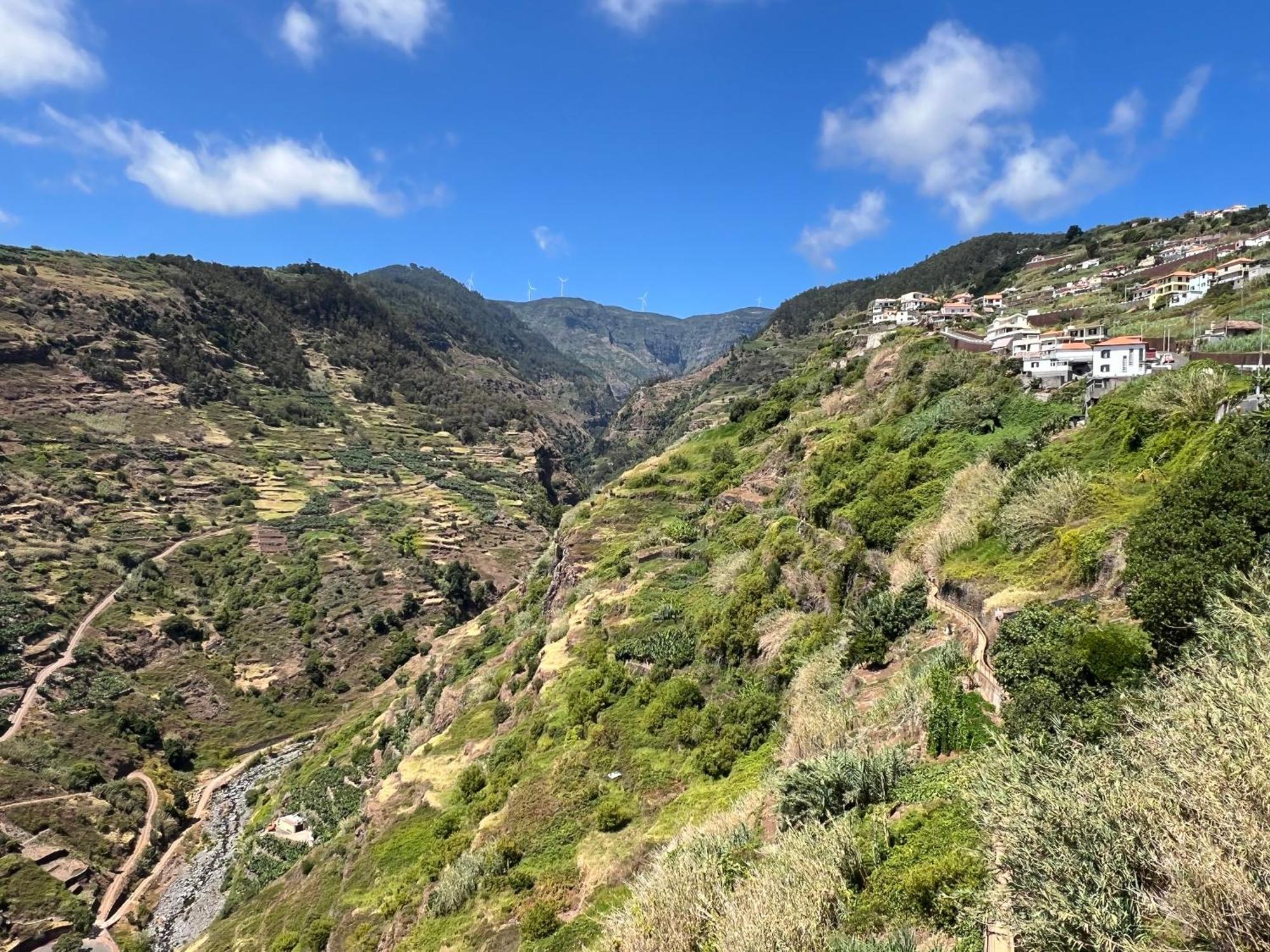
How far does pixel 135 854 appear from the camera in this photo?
44875mm

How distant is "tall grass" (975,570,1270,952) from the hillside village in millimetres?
16226

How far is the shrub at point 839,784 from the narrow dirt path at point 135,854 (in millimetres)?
49981

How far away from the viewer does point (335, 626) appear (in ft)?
230

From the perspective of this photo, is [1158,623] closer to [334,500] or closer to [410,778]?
[410,778]

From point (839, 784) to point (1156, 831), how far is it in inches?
213

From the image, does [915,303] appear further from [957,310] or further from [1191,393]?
[1191,393]

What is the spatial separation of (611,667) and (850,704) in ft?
34.7

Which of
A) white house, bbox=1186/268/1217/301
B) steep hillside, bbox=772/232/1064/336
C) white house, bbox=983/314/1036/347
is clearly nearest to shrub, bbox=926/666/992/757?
white house, bbox=983/314/1036/347

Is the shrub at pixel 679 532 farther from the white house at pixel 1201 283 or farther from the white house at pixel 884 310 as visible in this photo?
the white house at pixel 884 310

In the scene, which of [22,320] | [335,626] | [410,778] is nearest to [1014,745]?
[410,778]

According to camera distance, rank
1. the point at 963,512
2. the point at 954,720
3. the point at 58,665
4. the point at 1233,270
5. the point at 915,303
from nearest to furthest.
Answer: the point at 954,720
the point at 963,512
the point at 58,665
the point at 1233,270
the point at 915,303

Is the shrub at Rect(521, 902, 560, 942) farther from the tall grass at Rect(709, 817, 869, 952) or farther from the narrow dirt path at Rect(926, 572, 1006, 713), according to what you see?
the narrow dirt path at Rect(926, 572, 1006, 713)

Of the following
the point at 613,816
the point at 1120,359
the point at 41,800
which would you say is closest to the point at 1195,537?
the point at 613,816

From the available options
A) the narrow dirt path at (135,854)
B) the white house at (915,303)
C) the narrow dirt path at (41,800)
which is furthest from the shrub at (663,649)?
the white house at (915,303)
